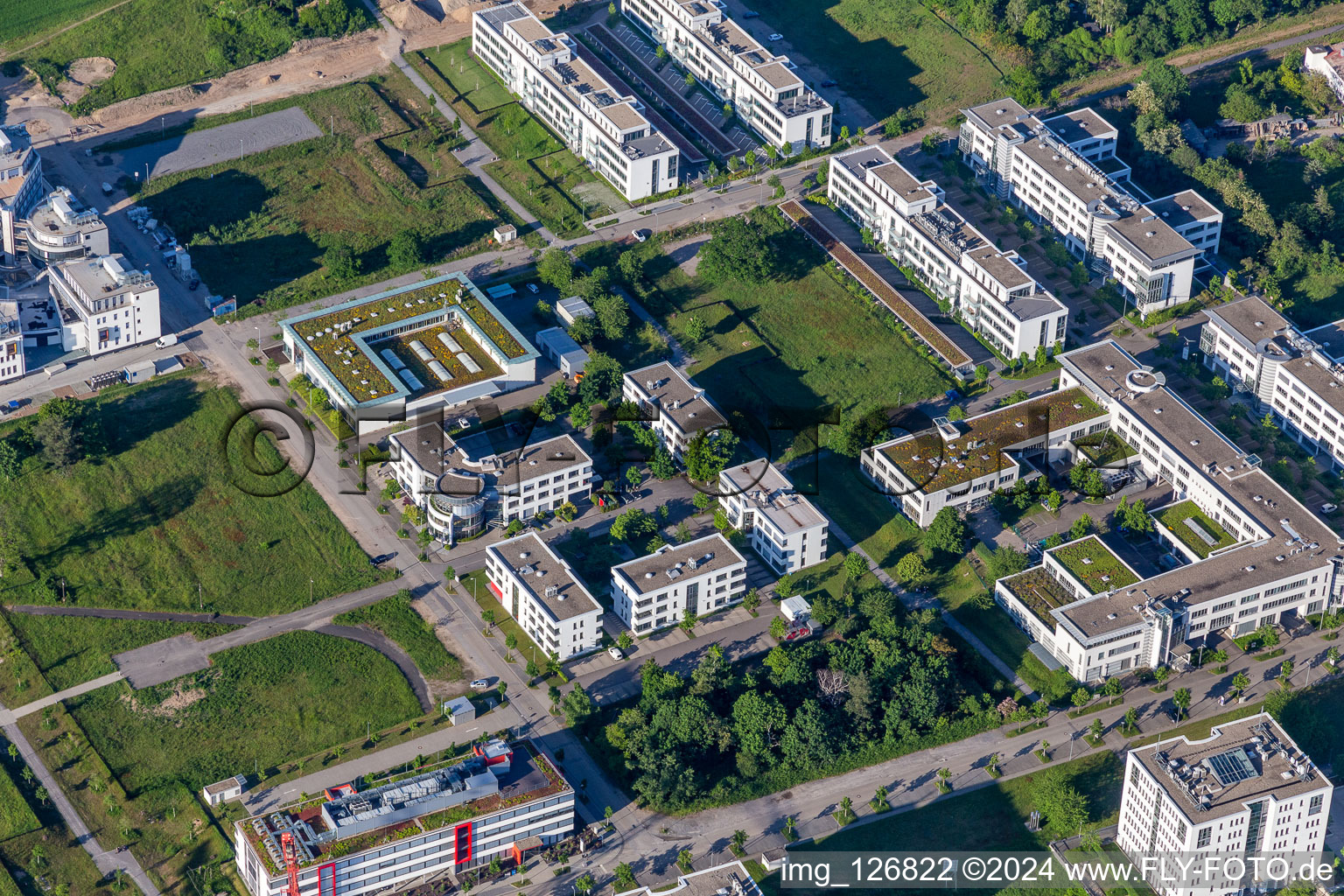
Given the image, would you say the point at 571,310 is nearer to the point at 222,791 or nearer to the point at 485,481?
the point at 485,481

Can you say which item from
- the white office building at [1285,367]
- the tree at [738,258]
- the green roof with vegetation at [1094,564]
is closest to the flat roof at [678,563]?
the green roof with vegetation at [1094,564]

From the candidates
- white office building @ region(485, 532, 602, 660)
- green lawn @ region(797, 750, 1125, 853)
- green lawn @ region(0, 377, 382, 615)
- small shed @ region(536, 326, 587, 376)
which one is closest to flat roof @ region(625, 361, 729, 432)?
small shed @ region(536, 326, 587, 376)

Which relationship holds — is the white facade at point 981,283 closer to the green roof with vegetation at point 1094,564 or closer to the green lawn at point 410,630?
the green roof with vegetation at point 1094,564

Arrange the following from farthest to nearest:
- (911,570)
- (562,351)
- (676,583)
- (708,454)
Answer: (562,351), (708,454), (911,570), (676,583)

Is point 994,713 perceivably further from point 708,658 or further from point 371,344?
point 371,344

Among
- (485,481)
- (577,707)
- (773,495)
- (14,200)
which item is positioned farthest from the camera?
(14,200)

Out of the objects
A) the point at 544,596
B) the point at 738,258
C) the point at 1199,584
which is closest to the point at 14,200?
the point at 738,258

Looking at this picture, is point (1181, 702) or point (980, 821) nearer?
point (980, 821)
